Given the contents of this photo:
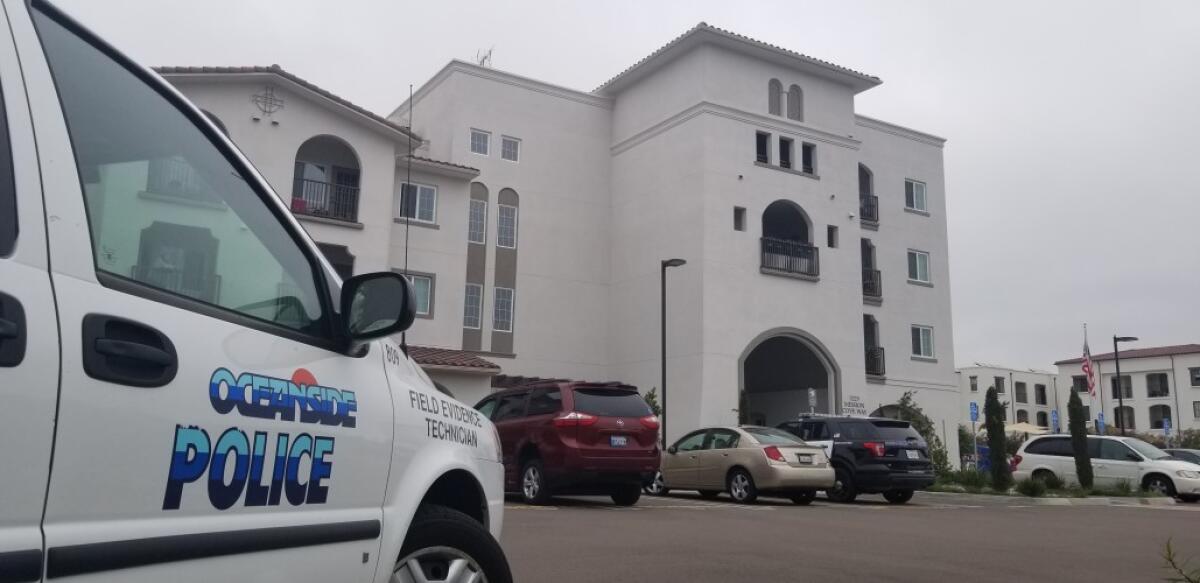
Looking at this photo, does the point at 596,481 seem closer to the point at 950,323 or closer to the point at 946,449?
the point at 946,449

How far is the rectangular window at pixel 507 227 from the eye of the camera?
32.6m

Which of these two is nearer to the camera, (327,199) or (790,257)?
(327,199)

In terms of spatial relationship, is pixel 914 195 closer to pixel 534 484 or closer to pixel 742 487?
pixel 742 487

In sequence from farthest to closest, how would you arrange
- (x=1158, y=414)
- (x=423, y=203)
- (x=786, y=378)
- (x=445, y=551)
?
(x=1158, y=414), (x=786, y=378), (x=423, y=203), (x=445, y=551)

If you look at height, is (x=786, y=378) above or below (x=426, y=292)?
below

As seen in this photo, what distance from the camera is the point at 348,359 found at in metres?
3.36

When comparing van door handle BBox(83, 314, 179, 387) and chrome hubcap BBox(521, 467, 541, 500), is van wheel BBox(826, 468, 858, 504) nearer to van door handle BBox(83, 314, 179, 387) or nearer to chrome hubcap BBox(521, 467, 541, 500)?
chrome hubcap BBox(521, 467, 541, 500)

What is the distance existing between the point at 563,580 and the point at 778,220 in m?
29.3

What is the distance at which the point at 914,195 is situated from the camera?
4038cm

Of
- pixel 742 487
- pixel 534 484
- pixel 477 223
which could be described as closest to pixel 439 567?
pixel 534 484

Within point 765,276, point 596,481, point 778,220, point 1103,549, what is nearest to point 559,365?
point 765,276

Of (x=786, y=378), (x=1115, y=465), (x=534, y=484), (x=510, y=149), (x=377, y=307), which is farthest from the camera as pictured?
(x=786, y=378)

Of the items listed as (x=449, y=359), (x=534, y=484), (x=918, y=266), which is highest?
(x=918, y=266)

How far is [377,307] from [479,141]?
29.7 metres
